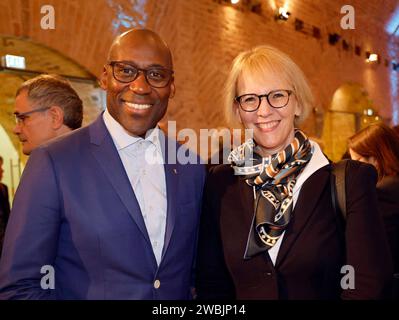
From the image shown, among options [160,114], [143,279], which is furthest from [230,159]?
[143,279]

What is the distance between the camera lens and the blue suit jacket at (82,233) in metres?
1.37

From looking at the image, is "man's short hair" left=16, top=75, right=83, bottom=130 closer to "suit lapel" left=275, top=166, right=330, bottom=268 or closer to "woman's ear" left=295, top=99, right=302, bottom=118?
"woman's ear" left=295, top=99, right=302, bottom=118

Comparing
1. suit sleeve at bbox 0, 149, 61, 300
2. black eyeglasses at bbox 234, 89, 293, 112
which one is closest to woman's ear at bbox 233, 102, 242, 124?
black eyeglasses at bbox 234, 89, 293, 112

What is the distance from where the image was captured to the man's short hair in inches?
96.1

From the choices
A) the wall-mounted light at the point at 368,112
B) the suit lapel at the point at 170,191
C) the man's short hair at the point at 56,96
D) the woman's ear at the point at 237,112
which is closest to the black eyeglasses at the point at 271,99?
the woman's ear at the point at 237,112

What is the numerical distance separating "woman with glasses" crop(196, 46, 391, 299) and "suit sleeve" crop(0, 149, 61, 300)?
0.62 meters

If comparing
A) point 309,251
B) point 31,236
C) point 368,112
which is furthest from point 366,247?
point 368,112

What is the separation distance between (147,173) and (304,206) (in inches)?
24.2

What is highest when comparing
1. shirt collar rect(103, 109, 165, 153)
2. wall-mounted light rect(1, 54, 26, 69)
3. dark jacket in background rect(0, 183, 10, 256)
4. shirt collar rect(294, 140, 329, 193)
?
wall-mounted light rect(1, 54, 26, 69)

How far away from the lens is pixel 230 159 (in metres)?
1.81

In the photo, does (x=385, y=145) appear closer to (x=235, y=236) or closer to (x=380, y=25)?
(x=380, y=25)

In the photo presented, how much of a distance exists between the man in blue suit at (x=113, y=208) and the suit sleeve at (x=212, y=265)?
0.16 ft

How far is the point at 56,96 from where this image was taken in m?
2.46
